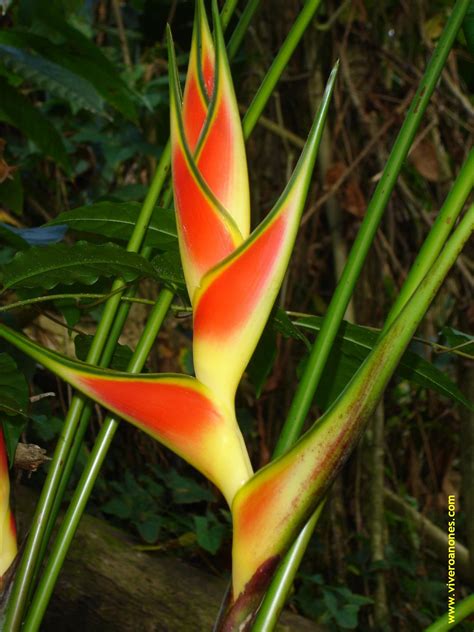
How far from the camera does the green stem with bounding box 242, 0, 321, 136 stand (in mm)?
379

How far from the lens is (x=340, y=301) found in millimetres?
314

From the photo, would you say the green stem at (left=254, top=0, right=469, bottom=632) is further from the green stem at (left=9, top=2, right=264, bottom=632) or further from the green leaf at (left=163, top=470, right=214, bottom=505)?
the green leaf at (left=163, top=470, right=214, bottom=505)

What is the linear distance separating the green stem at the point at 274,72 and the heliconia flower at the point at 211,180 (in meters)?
0.07

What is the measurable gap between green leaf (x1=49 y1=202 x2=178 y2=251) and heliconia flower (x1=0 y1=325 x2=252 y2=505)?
16 cm

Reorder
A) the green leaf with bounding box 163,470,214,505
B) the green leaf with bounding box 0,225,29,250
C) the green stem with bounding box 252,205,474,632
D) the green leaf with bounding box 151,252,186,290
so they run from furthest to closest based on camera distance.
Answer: the green leaf with bounding box 163,470,214,505, the green leaf with bounding box 0,225,29,250, the green leaf with bounding box 151,252,186,290, the green stem with bounding box 252,205,474,632

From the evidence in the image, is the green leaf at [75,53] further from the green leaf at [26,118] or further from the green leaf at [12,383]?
the green leaf at [12,383]

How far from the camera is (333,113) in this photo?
58.0 inches

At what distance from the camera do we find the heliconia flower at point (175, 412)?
28 cm

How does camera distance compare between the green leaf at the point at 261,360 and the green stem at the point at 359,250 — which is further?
the green leaf at the point at 261,360

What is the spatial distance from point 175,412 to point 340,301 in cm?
8

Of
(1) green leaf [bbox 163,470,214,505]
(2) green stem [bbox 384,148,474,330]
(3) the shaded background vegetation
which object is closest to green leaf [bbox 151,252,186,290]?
(2) green stem [bbox 384,148,474,330]

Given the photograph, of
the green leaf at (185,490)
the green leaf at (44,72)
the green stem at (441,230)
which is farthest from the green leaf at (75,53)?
the green leaf at (185,490)

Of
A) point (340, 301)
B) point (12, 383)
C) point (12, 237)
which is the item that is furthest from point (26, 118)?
point (340, 301)

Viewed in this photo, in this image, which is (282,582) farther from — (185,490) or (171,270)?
(185,490)
